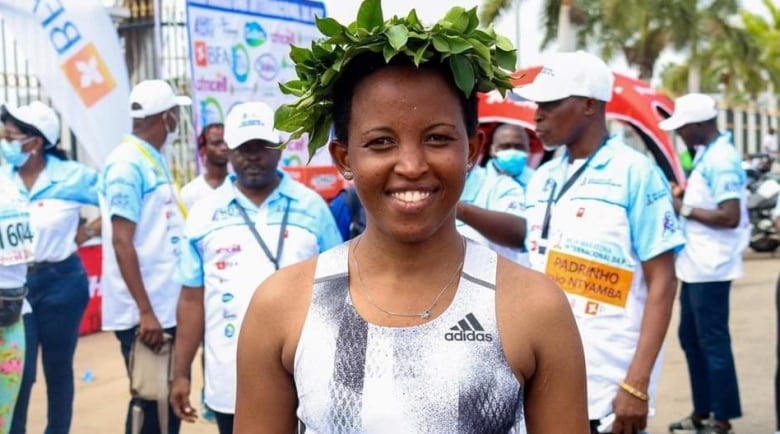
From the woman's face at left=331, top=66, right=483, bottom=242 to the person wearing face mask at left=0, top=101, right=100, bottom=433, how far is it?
4.15 metres

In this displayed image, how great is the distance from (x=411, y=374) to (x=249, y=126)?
2773 mm

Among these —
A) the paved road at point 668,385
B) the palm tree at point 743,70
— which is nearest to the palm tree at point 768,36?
the palm tree at point 743,70

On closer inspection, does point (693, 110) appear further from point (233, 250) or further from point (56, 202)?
point (56, 202)

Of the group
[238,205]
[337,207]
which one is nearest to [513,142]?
[337,207]

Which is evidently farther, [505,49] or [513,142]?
[513,142]

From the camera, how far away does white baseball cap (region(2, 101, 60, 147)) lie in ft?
19.6

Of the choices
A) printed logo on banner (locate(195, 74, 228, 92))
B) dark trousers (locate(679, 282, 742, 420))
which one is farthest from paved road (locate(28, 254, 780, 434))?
printed logo on banner (locate(195, 74, 228, 92))

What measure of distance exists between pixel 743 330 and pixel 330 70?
9.11 metres

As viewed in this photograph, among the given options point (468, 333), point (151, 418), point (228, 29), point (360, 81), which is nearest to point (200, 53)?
point (228, 29)

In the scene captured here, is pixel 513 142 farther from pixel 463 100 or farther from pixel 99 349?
pixel 99 349

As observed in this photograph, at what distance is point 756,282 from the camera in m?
13.6

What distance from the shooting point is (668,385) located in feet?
26.4

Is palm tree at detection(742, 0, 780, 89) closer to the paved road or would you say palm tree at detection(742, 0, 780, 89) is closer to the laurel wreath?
the paved road

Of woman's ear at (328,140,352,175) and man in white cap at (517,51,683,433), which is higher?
woman's ear at (328,140,352,175)
